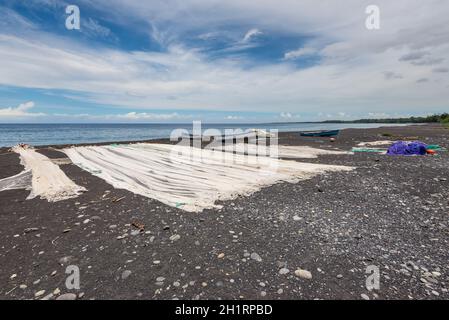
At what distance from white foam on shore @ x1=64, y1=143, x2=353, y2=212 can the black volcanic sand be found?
2.41 ft

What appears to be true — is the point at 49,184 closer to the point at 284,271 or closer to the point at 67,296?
the point at 67,296

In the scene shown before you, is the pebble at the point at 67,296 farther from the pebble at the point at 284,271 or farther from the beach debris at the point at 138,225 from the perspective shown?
the pebble at the point at 284,271

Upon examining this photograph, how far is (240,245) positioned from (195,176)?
5711 mm

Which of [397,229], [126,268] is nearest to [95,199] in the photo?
[126,268]

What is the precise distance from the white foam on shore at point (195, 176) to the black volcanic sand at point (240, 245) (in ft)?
2.41

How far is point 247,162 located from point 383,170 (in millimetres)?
6326

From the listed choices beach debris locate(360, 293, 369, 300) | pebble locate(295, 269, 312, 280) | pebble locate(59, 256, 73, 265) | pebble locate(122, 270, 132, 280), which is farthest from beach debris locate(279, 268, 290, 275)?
pebble locate(59, 256, 73, 265)

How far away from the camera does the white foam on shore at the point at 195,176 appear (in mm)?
7867

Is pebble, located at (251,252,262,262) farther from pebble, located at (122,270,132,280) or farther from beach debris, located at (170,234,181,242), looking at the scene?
pebble, located at (122,270,132,280)

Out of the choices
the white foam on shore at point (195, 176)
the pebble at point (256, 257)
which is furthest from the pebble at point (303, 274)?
the white foam on shore at point (195, 176)

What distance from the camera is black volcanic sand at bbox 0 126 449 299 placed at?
12.2ft
